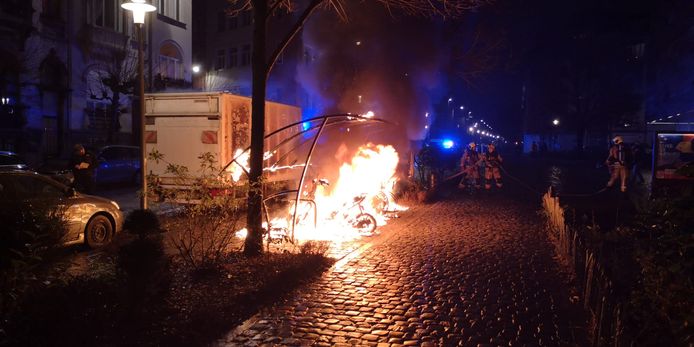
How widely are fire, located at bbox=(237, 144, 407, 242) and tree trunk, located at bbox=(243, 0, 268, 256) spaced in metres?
1.79

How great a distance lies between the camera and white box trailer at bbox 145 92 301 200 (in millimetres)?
10188

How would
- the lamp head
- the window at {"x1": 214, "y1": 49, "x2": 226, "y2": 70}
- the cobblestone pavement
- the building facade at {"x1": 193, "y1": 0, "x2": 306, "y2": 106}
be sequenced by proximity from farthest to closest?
the window at {"x1": 214, "y1": 49, "x2": 226, "y2": 70}
the building facade at {"x1": 193, "y1": 0, "x2": 306, "y2": 106}
the lamp head
the cobblestone pavement

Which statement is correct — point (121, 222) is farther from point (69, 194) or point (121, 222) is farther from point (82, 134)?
point (82, 134)

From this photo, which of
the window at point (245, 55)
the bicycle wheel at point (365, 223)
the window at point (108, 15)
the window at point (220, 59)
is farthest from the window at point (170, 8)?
the bicycle wheel at point (365, 223)

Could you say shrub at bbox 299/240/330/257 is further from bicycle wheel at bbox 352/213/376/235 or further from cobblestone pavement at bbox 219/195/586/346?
bicycle wheel at bbox 352/213/376/235

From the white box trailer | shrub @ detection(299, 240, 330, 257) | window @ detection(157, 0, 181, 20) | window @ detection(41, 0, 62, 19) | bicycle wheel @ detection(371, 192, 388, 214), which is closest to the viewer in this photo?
shrub @ detection(299, 240, 330, 257)

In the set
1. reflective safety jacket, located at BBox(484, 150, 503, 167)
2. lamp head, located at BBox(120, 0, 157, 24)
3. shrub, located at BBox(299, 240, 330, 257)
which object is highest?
lamp head, located at BBox(120, 0, 157, 24)

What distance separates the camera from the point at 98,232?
26.6ft

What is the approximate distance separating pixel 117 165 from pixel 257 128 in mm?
12692

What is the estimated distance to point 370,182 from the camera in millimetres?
11516

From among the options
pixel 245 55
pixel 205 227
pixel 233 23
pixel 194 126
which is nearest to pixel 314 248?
pixel 205 227

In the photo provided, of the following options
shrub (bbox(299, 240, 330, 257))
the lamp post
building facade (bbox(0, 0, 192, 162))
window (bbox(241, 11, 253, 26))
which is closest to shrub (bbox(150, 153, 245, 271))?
shrub (bbox(299, 240, 330, 257))

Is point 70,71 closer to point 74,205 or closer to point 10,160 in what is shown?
point 10,160

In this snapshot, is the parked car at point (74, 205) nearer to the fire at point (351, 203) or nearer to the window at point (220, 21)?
the fire at point (351, 203)
